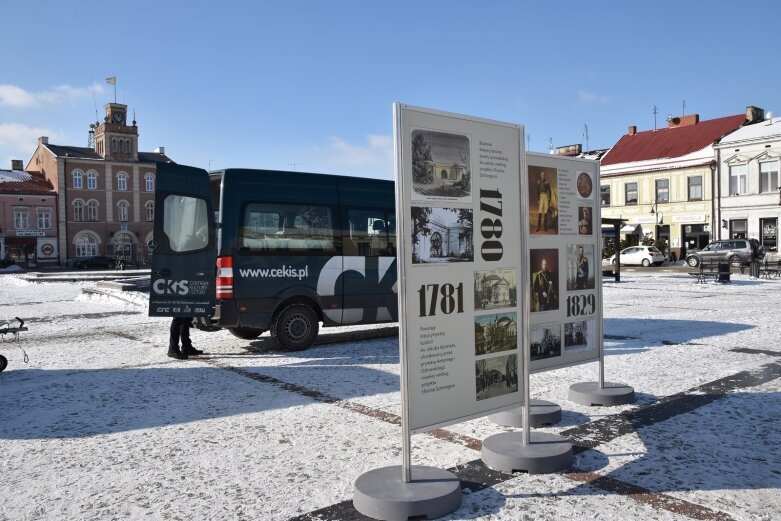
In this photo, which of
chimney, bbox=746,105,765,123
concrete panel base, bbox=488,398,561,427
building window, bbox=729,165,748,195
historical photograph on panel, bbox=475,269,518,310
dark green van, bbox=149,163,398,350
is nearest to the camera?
historical photograph on panel, bbox=475,269,518,310

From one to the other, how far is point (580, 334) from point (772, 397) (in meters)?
2.16

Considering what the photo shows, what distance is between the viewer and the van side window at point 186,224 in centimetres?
863

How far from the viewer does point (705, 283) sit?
23688 mm

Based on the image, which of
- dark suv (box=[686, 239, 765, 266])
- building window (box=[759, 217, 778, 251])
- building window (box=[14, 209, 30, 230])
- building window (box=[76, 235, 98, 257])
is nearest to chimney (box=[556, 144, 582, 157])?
building window (box=[759, 217, 778, 251])

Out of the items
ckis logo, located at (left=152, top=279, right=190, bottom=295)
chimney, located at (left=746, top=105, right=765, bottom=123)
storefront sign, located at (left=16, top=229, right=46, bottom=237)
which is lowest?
ckis logo, located at (left=152, top=279, right=190, bottom=295)

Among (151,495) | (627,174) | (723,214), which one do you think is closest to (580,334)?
(151,495)

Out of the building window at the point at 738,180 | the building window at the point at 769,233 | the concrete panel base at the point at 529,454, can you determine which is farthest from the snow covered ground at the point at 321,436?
the building window at the point at 738,180

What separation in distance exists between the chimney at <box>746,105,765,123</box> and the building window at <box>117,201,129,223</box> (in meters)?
58.3

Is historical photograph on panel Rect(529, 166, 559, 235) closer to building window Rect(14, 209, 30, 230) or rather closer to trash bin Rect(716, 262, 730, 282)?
trash bin Rect(716, 262, 730, 282)

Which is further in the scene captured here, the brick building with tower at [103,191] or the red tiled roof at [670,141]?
the brick building with tower at [103,191]

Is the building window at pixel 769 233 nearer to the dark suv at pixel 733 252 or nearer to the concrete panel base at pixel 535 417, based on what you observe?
the dark suv at pixel 733 252

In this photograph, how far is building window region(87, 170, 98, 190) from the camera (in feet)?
216

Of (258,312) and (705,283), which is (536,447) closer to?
(258,312)

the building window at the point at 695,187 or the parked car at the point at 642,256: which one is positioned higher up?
the building window at the point at 695,187
